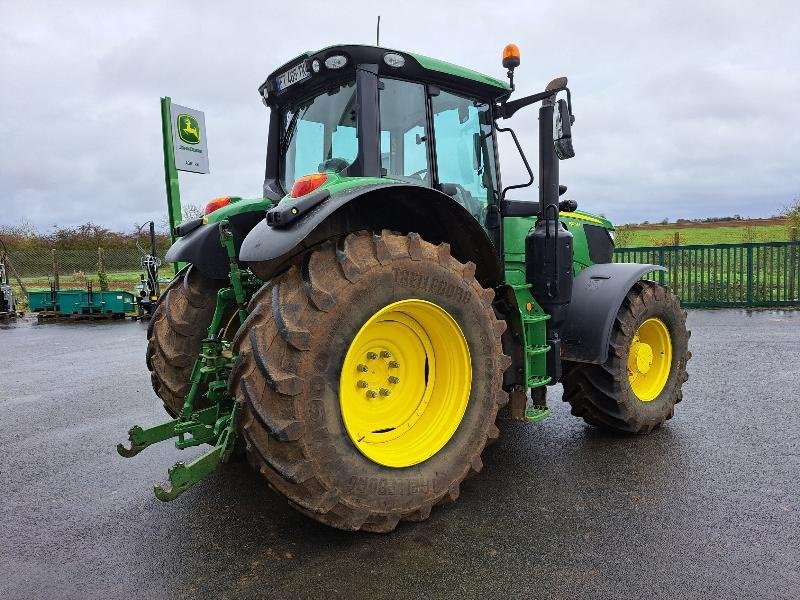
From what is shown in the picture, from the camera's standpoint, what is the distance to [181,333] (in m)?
3.55

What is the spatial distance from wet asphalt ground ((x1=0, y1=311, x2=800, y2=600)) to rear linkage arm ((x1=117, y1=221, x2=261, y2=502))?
38 cm

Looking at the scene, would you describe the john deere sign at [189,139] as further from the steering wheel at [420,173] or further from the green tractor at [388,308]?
the steering wheel at [420,173]

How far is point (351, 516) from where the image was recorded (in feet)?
8.31

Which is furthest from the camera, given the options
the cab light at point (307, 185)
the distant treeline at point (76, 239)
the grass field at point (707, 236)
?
the distant treeline at point (76, 239)

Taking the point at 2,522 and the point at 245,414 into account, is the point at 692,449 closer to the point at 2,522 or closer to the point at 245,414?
the point at 245,414

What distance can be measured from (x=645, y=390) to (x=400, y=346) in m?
2.41

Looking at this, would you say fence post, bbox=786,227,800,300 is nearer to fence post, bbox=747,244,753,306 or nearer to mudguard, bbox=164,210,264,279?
fence post, bbox=747,244,753,306

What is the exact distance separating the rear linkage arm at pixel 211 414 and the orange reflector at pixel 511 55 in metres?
2.14

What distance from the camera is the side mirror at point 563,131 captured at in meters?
3.49

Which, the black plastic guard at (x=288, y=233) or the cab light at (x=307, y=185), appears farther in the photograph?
the cab light at (x=307, y=185)

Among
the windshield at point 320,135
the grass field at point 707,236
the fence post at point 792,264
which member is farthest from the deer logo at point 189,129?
the fence post at point 792,264

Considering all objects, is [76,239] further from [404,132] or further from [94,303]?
[404,132]

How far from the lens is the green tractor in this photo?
8.18 feet

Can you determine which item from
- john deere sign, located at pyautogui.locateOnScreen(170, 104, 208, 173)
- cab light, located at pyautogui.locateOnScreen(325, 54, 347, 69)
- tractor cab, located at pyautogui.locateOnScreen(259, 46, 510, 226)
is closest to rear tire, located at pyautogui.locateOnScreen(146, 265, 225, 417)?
tractor cab, located at pyautogui.locateOnScreen(259, 46, 510, 226)
